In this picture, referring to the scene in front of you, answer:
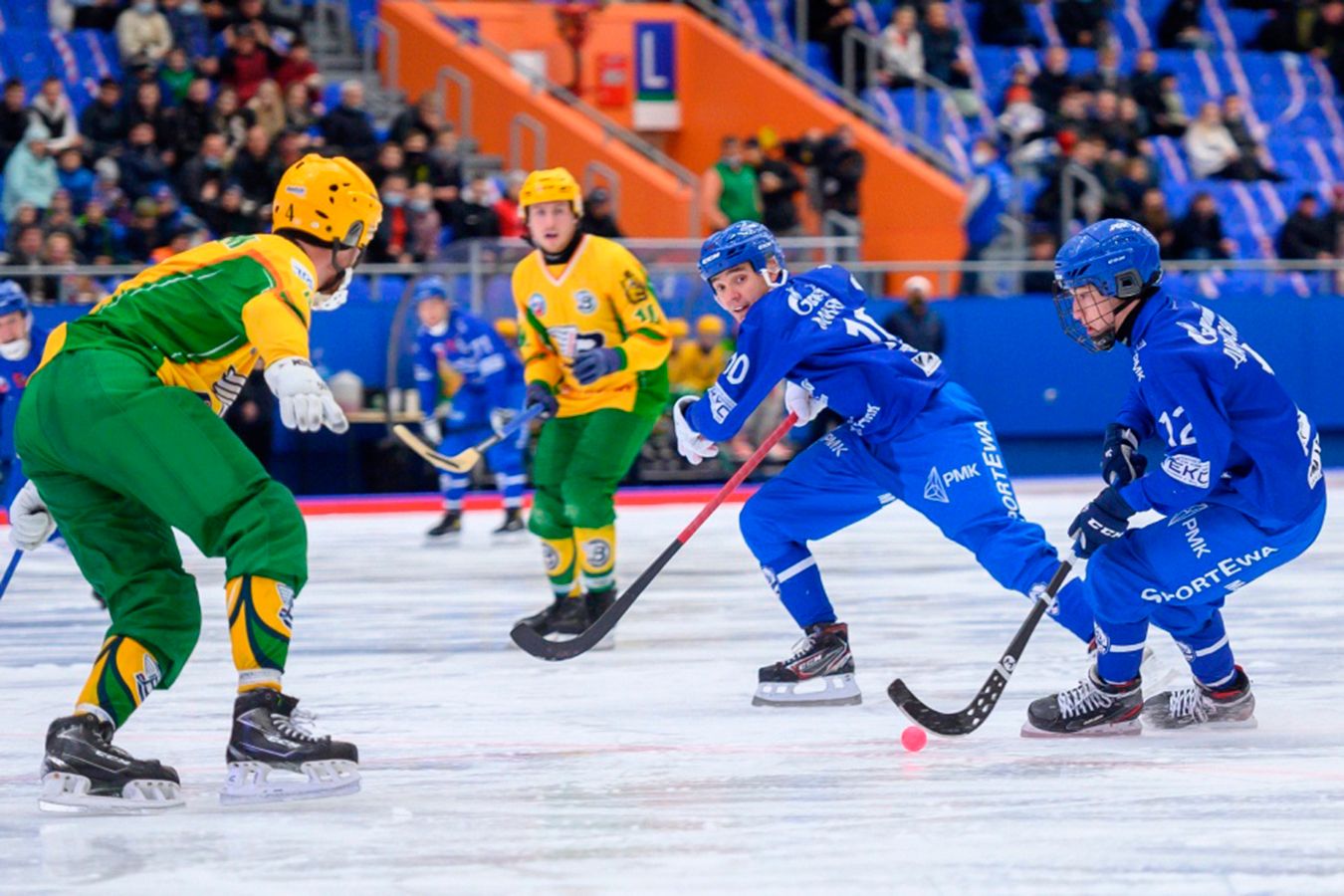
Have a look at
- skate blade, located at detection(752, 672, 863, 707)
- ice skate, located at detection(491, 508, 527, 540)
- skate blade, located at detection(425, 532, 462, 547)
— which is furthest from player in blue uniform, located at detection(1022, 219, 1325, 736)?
ice skate, located at detection(491, 508, 527, 540)

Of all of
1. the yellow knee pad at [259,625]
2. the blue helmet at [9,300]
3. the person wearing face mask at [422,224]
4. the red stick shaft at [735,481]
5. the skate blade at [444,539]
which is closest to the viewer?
the yellow knee pad at [259,625]

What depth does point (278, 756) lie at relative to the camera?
174 inches

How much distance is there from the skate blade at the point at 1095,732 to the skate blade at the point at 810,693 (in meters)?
0.67

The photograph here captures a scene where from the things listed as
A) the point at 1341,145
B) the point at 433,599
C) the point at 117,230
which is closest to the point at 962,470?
the point at 433,599

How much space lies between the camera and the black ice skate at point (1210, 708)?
5.31m

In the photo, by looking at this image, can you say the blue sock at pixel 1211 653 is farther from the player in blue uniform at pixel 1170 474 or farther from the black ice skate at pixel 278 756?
the black ice skate at pixel 278 756

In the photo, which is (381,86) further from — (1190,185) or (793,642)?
(793,642)

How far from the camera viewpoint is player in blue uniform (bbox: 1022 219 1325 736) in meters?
4.75

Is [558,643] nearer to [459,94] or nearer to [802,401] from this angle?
[802,401]

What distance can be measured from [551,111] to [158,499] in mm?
12593

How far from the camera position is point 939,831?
418 centimetres

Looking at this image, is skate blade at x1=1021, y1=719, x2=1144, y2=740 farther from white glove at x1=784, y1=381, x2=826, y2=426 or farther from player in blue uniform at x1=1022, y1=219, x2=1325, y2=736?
white glove at x1=784, y1=381, x2=826, y2=426

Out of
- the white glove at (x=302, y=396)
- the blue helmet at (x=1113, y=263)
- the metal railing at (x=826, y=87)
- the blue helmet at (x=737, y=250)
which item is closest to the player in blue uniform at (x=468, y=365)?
the blue helmet at (x=737, y=250)

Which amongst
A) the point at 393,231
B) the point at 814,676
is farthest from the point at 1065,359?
the point at 814,676
